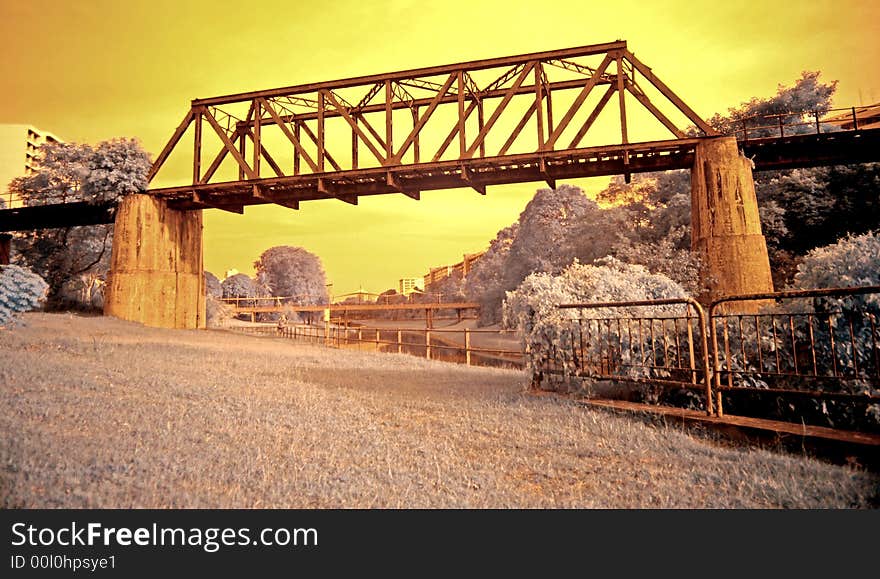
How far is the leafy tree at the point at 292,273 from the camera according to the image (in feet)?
244

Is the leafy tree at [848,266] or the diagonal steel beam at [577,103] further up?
the diagonal steel beam at [577,103]

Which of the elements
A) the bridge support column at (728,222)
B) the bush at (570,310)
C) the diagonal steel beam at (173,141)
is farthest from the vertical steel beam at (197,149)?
the bridge support column at (728,222)

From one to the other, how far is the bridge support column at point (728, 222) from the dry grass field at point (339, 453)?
7.55 m

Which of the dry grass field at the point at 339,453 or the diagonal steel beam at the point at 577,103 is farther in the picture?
the diagonal steel beam at the point at 577,103

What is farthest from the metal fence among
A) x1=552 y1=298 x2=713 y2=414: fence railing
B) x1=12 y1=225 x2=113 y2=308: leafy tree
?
x1=12 y1=225 x2=113 y2=308: leafy tree

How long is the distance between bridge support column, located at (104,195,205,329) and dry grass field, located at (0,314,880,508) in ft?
34.2

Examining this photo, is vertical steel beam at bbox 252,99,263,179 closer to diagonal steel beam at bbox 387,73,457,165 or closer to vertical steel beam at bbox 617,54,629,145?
diagonal steel beam at bbox 387,73,457,165

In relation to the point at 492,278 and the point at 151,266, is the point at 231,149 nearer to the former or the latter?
the point at 151,266

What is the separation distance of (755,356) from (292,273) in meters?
73.1

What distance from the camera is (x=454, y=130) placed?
15430 millimetres

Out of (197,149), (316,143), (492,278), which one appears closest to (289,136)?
(316,143)

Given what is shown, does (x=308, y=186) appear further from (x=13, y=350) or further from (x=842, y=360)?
(x=842, y=360)

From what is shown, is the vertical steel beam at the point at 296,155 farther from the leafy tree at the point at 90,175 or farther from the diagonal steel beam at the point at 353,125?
the leafy tree at the point at 90,175

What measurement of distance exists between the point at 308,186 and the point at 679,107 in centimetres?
1145
